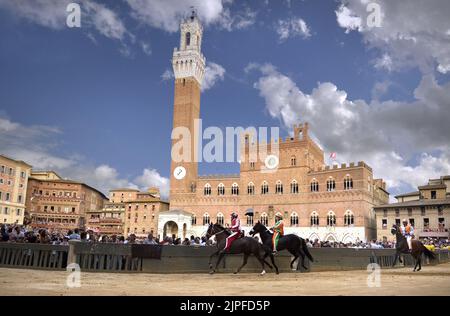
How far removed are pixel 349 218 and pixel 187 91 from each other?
31510mm

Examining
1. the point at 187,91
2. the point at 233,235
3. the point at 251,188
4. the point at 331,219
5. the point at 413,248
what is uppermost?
the point at 187,91

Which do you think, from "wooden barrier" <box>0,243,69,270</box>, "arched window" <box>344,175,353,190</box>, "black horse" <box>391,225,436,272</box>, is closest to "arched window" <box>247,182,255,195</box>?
"arched window" <box>344,175,353,190</box>

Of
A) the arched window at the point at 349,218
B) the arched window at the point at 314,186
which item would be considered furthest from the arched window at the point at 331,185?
the arched window at the point at 349,218

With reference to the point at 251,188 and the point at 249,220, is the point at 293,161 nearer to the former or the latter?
the point at 251,188

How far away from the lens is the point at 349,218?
46.6m

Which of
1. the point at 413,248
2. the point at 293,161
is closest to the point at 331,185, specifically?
A: the point at 293,161

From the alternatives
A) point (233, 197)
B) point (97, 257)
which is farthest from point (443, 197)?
point (97, 257)

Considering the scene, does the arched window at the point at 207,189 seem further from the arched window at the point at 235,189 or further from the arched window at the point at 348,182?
the arched window at the point at 348,182

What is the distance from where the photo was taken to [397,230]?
17234 mm

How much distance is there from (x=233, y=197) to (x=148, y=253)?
41835 millimetres

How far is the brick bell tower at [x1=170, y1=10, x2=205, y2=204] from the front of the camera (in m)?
58.6
